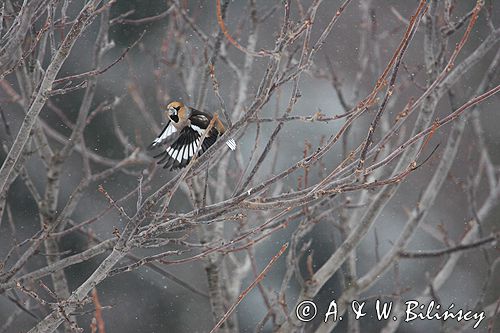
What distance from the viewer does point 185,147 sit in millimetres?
2496

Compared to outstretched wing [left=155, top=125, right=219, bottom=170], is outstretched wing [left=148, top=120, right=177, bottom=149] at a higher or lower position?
higher

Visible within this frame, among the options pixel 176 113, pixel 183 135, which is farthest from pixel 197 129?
pixel 176 113

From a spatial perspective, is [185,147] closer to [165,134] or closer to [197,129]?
[197,129]

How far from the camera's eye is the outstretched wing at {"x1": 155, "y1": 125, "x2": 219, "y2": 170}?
2.36 metres

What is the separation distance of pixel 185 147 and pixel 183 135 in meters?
0.10

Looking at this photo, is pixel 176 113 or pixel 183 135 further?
pixel 176 113

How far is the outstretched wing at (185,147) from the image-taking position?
2361 millimetres

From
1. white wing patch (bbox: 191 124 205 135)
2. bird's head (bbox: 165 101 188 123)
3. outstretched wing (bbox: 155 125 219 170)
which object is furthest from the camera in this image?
bird's head (bbox: 165 101 188 123)

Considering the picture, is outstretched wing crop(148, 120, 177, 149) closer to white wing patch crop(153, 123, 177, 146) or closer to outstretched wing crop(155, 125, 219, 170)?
white wing patch crop(153, 123, 177, 146)

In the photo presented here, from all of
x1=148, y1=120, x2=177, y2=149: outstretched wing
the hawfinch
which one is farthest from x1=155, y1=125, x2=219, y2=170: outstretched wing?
x1=148, y1=120, x2=177, y2=149: outstretched wing

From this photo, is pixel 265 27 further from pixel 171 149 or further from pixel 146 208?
pixel 146 208

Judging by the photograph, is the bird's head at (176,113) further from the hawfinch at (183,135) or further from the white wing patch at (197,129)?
the white wing patch at (197,129)

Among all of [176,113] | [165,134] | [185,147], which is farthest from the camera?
[165,134]

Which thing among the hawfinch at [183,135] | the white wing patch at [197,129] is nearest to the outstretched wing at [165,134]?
the hawfinch at [183,135]
